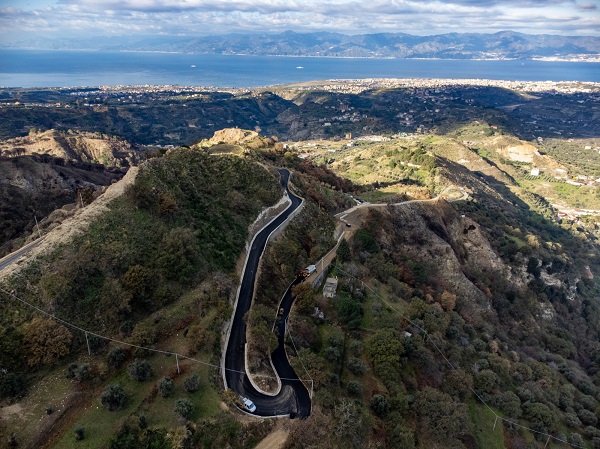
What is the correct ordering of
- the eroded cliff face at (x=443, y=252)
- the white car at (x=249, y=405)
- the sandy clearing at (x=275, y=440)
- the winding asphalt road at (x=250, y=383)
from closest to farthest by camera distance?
the sandy clearing at (x=275, y=440)
the white car at (x=249, y=405)
the winding asphalt road at (x=250, y=383)
the eroded cliff face at (x=443, y=252)

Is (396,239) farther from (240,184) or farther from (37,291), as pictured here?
(37,291)

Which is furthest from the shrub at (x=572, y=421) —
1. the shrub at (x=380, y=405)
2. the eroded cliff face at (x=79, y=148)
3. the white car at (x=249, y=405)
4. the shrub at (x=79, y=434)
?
the eroded cliff face at (x=79, y=148)

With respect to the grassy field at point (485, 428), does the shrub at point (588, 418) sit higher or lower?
lower

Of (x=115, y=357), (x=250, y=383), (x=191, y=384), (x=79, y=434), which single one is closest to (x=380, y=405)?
(x=250, y=383)

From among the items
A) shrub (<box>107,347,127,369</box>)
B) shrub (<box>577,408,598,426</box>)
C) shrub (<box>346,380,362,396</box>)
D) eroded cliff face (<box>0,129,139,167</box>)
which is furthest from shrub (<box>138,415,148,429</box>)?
eroded cliff face (<box>0,129,139,167</box>)

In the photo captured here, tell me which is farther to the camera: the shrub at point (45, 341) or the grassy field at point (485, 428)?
the grassy field at point (485, 428)

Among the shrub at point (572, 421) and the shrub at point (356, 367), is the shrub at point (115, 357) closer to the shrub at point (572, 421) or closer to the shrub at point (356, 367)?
the shrub at point (356, 367)

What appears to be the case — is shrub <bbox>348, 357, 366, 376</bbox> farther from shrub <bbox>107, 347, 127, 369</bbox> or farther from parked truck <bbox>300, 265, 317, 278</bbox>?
shrub <bbox>107, 347, 127, 369</bbox>
